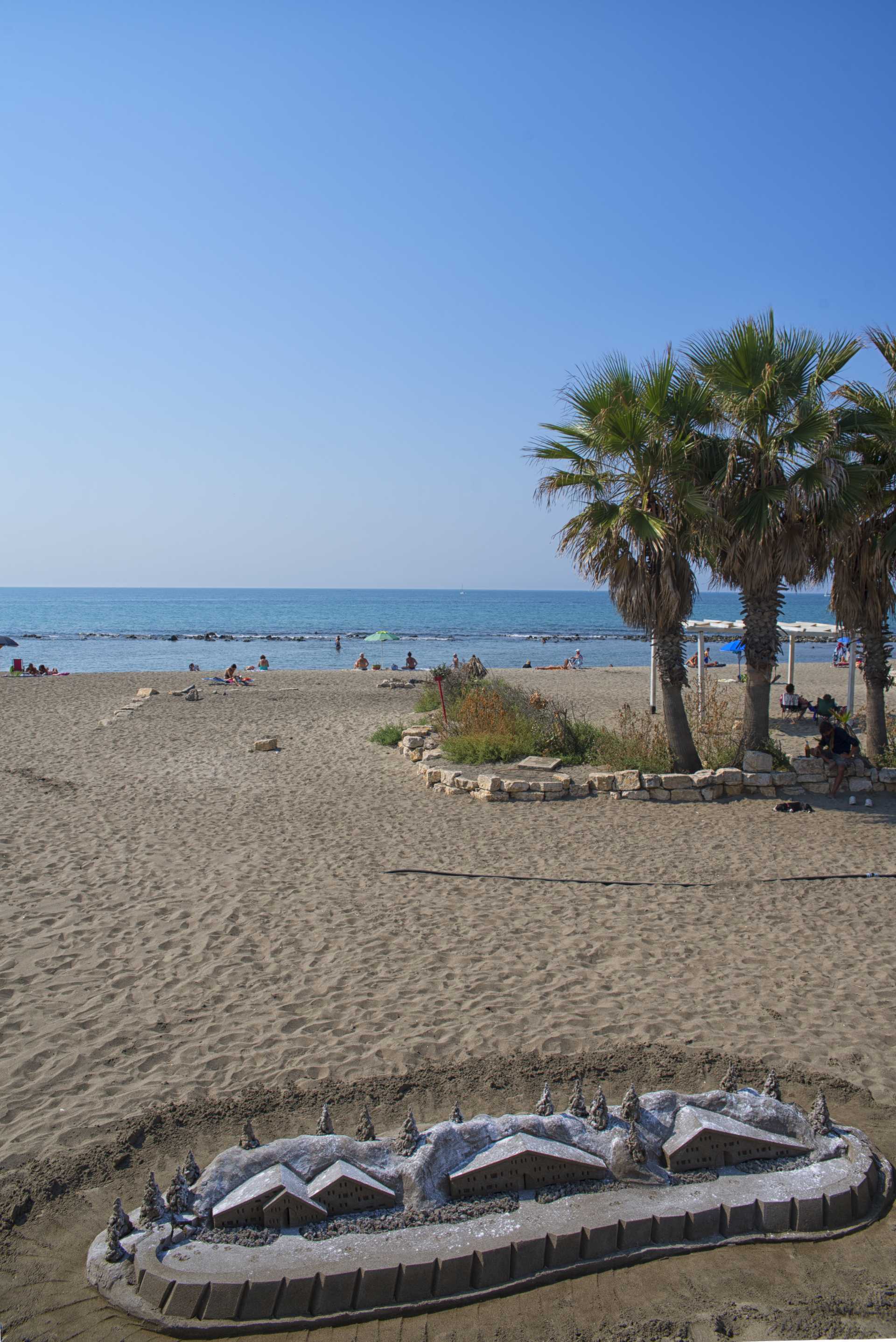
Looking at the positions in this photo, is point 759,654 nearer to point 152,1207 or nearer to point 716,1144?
point 716,1144

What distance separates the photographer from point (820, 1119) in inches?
156

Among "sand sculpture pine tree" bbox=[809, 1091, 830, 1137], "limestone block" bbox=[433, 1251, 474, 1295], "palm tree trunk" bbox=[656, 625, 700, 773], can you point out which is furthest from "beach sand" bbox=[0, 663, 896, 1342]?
"palm tree trunk" bbox=[656, 625, 700, 773]

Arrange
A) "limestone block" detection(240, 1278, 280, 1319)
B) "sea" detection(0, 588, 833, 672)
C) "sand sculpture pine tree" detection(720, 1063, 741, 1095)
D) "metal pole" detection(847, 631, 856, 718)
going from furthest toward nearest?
1. "sea" detection(0, 588, 833, 672)
2. "metal pole" detection(847, 631, 856, 718)
3. "sand sculpture pine tree" detection(720, 1063, 741, 1095)
4. "limestone block" detection(240, 1278, 280, 1319)

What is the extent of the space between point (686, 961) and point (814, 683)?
26988 millimetres

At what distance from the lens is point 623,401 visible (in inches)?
465

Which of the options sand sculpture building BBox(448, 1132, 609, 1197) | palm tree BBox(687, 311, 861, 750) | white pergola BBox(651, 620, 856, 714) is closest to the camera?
sand sculpture building BBox(448, 1132, 609, 1197)

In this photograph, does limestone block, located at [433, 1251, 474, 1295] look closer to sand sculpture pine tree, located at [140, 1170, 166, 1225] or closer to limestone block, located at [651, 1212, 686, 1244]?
limestone block, located at [651, 1212, 686, 1244]

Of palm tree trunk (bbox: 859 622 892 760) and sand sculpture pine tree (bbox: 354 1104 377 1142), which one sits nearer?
sand sculpture pine tree (bbox: 354 1104 377 1142)

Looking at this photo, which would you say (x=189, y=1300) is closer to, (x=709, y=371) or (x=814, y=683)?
(x=709, y=371)

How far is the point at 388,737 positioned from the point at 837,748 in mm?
8100

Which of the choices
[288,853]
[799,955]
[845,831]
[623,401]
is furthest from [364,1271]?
[623,401]

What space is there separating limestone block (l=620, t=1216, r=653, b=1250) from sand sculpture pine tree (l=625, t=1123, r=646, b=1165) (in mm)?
255

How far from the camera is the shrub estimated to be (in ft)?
54.1

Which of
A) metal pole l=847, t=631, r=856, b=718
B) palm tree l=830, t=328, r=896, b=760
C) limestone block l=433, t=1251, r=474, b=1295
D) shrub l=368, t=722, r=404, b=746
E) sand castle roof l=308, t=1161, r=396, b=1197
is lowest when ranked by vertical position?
limestone block l=433, t=1251, r=474, b=1295
